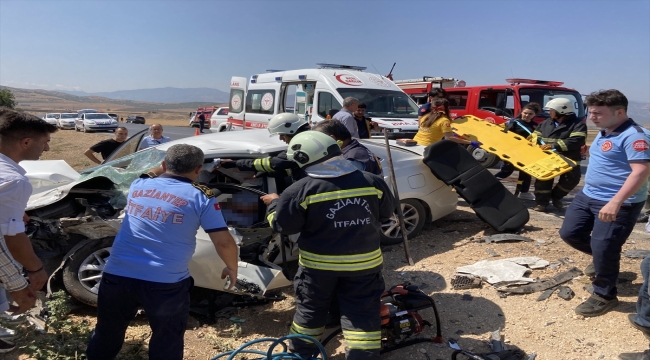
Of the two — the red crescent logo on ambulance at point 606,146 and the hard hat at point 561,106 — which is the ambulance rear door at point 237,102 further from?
the red crescent logo on ambulance at point 606,146

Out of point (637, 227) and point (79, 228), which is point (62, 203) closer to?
point (79, 228)

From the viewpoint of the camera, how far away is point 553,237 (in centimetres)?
540

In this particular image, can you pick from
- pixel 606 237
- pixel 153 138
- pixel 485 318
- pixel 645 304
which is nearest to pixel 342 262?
pixel 485 318

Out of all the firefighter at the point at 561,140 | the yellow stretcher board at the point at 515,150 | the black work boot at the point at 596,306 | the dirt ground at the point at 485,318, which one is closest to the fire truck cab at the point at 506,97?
the yellow stretcher board at the point at 515,150

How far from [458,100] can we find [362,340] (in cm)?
1029

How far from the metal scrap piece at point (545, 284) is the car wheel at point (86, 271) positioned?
11.3ft

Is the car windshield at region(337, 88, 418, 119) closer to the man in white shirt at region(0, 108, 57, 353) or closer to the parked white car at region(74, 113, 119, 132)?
the man in white shirt at region(0, 108, 57, 353)

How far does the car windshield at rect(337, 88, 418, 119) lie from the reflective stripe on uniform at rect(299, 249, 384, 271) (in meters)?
7.33

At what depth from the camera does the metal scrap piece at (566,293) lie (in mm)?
3982

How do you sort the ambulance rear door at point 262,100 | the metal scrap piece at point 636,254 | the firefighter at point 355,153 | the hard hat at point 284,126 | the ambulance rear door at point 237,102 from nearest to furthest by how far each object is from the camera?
1. the firefighter at point 355,153
2. the hard hat at point 284,126
3. the metal scrap piece at point 636,254
4. the ambulance rear door at point 262,100
5. the ambulance rear door at point 237,102

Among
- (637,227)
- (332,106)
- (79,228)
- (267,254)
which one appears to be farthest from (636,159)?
(332,106)

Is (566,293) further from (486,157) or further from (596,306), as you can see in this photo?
(486,157)

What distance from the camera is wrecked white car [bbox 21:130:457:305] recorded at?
365 cm

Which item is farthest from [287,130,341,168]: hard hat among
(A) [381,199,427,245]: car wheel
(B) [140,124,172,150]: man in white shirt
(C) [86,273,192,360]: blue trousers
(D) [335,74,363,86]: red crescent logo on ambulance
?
(D) [335,74,363,86]: red crescent logo on ambulance
